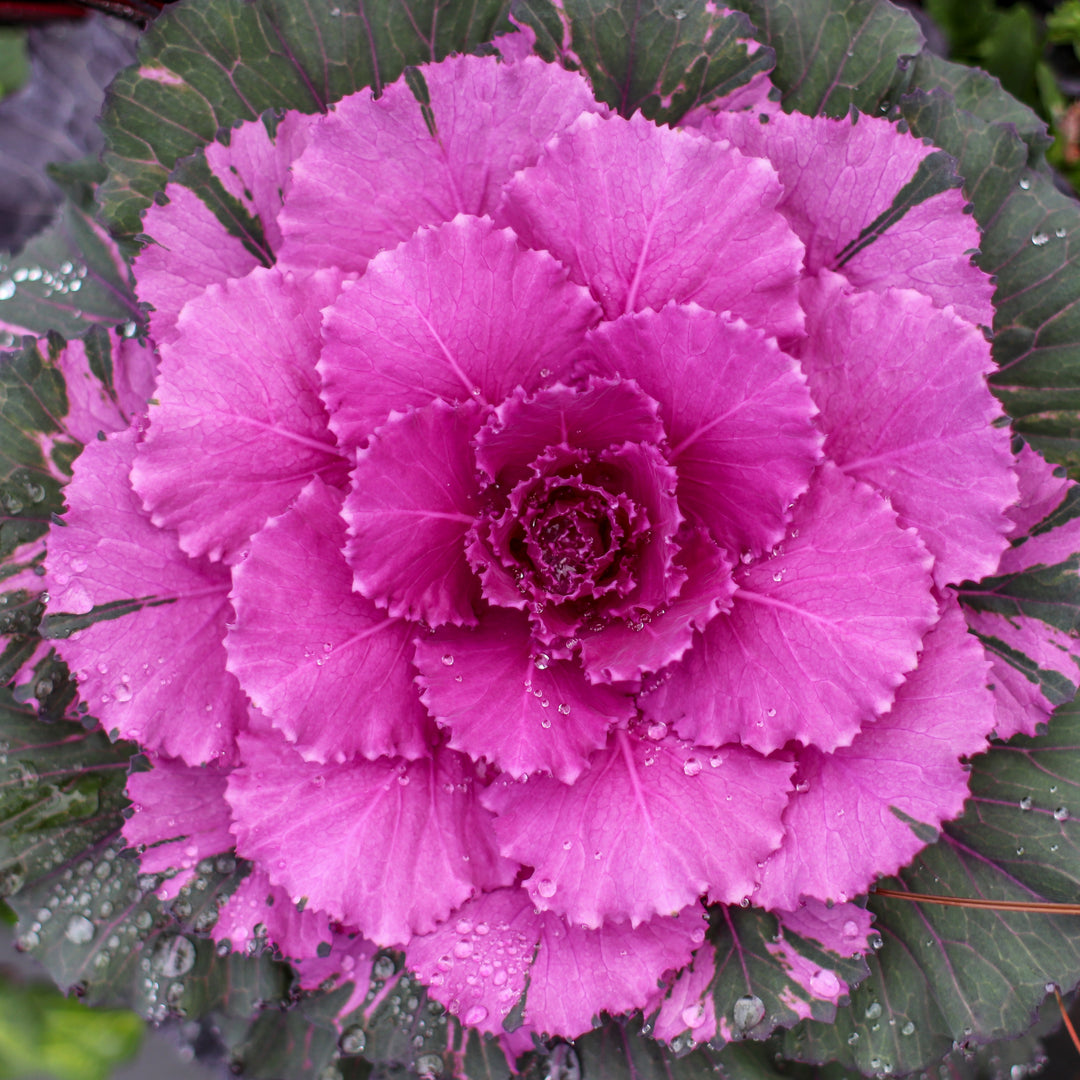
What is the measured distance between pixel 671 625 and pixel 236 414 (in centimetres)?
54

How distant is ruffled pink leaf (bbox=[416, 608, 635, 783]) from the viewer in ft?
3.12

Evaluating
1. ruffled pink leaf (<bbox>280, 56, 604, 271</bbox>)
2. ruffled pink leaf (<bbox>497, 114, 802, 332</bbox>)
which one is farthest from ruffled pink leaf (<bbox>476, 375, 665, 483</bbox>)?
ruffled pink leaf (<bbox>280, 56, 604, 271</bbox>)

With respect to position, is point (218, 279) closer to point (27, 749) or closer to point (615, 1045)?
point (27, 749)

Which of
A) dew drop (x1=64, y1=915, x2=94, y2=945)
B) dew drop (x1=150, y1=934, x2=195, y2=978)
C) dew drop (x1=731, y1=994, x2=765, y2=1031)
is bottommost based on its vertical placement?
dew drop (x1=150, y1=934, x2=195, y2=978)

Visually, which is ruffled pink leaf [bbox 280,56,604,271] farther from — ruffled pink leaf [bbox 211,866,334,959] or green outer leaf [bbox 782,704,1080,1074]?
green outer leaf [bbox 782,704,1080,1074]

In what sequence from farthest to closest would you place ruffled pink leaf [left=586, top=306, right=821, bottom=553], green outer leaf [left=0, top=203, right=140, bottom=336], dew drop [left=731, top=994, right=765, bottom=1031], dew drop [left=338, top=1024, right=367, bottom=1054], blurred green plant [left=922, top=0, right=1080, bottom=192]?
1. blurred green plant [left=922, top=0, right=1080, bottom=192]
2. green outer leaf [left=0, top=203, right=140, bottom=336]
3. dew drop [left=338, top=1024, right=367, bottom=1054]
4. dew drop [left=731, top=994, right=765, bottom=1031]
5. ruffled pink leaf [left=586, top=306, right=821, bottom=553]

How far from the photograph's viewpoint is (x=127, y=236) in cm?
117

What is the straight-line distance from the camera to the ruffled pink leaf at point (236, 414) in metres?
0.94

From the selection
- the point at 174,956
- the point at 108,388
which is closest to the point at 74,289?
the point at 108,388

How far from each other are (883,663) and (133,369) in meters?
1.03

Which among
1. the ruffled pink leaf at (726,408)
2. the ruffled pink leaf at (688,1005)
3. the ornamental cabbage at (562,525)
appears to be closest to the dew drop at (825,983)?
the ornamental cabbage at (562,525)

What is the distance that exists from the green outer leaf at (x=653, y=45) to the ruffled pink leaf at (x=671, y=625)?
1.92 ft

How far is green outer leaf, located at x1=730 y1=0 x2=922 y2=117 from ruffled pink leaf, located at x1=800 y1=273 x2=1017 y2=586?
1.20ft

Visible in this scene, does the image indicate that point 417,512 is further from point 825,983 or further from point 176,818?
point 825,983
